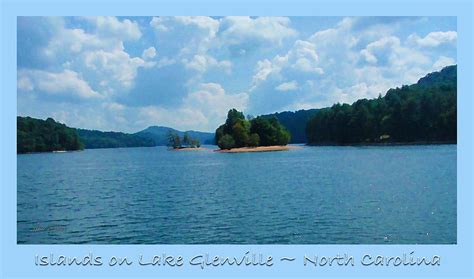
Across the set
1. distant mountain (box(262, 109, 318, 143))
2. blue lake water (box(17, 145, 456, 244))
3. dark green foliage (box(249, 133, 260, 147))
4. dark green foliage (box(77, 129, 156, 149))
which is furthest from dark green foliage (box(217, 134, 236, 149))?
blue lake water (box(17, 145, 456, 244))

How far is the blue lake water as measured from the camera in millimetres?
13922

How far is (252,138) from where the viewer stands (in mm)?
64062

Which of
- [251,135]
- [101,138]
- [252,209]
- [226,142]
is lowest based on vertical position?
[252,209]

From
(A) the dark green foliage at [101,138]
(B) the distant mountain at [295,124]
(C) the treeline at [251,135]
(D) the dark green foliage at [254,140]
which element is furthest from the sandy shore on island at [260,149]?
(A) the dark green foliage at [101,138]

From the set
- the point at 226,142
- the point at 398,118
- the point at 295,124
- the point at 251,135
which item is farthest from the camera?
the point at 251,135

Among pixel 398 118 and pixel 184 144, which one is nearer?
pixel 398 118

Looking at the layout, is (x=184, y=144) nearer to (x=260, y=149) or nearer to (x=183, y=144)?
(x=183, y=144)

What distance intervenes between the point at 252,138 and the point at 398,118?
64.3 feet

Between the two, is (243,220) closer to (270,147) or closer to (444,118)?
(444,118)

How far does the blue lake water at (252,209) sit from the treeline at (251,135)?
104ft

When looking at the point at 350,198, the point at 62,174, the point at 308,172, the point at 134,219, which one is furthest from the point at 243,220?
the point at 62,174

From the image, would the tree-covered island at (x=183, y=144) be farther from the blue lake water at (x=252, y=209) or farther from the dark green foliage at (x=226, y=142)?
the blue lake water at (x=252, y=209)

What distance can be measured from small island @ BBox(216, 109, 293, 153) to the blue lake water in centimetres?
3226

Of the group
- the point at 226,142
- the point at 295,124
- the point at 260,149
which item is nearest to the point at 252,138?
the point at 260,149
